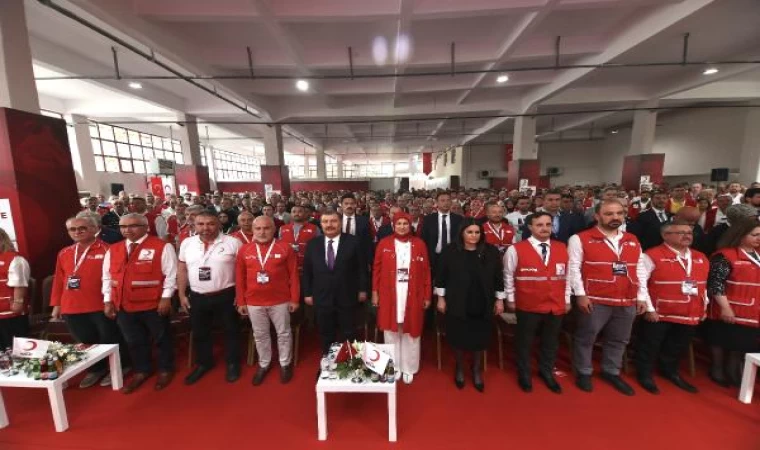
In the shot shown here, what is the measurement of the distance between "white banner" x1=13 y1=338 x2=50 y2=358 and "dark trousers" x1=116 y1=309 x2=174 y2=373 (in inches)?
18.9

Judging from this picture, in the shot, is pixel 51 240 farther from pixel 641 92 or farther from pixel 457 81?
pixel 641 92

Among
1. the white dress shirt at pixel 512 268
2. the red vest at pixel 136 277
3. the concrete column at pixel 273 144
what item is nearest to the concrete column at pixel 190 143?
the concrete column at pixel 273 144

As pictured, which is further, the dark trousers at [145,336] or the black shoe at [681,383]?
the dark trousers at [145,336]

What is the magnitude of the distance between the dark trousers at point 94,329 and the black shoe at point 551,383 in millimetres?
4255

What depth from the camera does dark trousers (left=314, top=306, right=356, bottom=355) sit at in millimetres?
2758

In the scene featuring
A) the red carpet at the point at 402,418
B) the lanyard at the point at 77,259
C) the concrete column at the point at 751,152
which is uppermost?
the concrete column at the point at 751,152

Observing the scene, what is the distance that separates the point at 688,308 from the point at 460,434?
2.21m

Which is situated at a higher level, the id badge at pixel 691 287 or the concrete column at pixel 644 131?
the concrete column at pixel 644 131

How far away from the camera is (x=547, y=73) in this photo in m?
7.46

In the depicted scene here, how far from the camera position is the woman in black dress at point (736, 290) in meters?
2.40

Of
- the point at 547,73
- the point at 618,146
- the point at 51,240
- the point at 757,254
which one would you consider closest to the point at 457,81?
the point at 547,73

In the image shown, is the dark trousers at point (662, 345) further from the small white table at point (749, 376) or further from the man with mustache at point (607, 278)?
the small white table at point (749, 376)

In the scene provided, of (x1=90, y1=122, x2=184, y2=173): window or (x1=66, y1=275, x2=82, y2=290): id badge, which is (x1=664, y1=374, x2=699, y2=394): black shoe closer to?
(x1=66, y1=275, x2=82, y2=290): id badge

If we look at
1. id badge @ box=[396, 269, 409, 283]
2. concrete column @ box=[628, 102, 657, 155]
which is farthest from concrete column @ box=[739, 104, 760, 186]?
id badge @ box=[396, 269, 409, 283]
